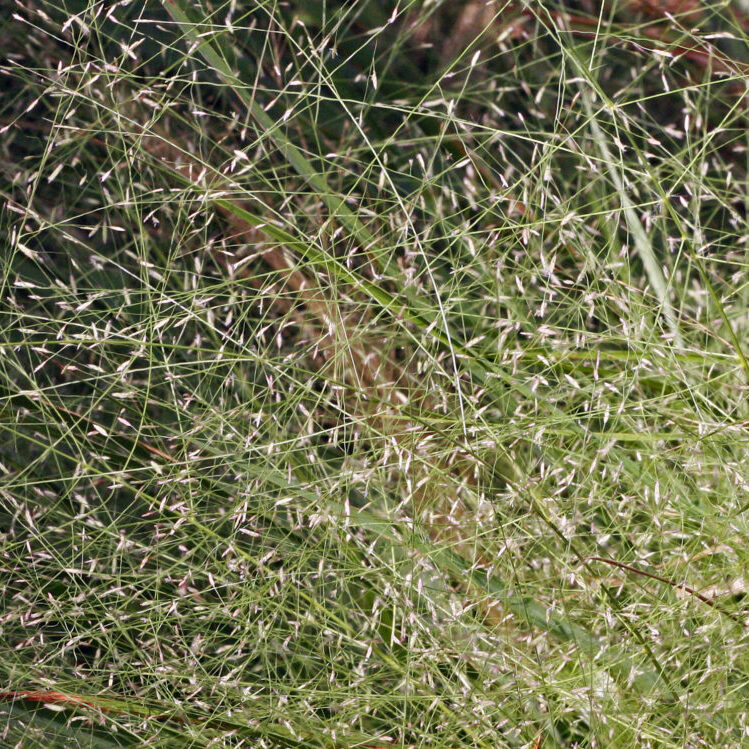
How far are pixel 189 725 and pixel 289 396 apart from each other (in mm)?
436

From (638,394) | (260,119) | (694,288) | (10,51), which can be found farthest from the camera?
(10,51)

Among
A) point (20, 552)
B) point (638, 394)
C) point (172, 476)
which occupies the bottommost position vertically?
point (20, 552)

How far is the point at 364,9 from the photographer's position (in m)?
1.54

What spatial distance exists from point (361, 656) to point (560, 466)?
14.5 inches

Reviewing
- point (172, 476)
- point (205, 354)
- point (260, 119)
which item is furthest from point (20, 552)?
point (260, 119)

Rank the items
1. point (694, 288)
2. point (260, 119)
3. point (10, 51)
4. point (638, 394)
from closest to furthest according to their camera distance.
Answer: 1. point (260, 119)
2. point (638, 394)
3. point (694, 288)
4. point (10, 51)

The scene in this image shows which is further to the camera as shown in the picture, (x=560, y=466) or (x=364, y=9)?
(x=364, y=9)

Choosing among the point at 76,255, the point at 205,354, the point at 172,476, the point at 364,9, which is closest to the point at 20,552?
the point at 172,476

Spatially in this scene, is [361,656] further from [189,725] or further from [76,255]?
[76,255]

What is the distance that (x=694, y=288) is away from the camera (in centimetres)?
145

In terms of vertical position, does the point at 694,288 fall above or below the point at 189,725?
above

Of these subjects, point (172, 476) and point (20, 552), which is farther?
point (20, 552)

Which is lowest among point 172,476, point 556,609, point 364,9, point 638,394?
point 172,476

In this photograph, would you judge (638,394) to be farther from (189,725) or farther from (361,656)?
(189,725)
